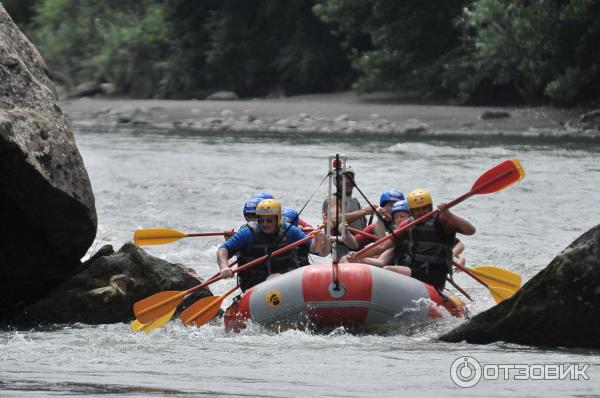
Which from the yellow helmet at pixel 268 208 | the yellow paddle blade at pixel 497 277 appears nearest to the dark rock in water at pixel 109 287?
the yellow helmet at pixel 268 208

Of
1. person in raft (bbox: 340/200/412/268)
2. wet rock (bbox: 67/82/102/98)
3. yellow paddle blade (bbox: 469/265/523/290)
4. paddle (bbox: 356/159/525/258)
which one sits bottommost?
wet rock (bbox: 67/82/102/98)

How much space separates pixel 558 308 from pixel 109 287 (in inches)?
153

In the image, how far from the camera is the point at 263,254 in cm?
1015

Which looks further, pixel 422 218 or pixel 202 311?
pixel 202 311

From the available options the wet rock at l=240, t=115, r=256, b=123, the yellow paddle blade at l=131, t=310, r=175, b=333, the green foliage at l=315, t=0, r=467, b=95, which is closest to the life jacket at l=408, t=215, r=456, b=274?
the yellow paddle blade at l=131, t=310, r=175, b=333

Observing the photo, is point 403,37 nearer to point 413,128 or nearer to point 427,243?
point 413,128

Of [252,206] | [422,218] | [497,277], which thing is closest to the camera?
[422,218]

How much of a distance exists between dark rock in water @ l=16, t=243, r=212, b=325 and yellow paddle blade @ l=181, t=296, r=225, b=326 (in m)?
0.57

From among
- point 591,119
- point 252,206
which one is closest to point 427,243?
point 252,206

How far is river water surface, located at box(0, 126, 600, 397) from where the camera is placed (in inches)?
286

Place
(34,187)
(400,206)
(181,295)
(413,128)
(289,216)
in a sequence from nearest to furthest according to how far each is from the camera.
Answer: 1. (34,187)
2. (181,295)
3. (400,206)
4. (289,216)
5. (413,128)

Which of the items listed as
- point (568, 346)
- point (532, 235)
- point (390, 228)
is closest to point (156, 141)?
point (532, 235)

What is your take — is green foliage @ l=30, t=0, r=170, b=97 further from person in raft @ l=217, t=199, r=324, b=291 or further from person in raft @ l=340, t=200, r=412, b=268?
person in raft @ l=217, t=199, r=324, b=291

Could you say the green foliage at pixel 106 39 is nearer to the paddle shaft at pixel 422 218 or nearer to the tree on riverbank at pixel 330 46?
the tree on riverbank at pixel 330 46
